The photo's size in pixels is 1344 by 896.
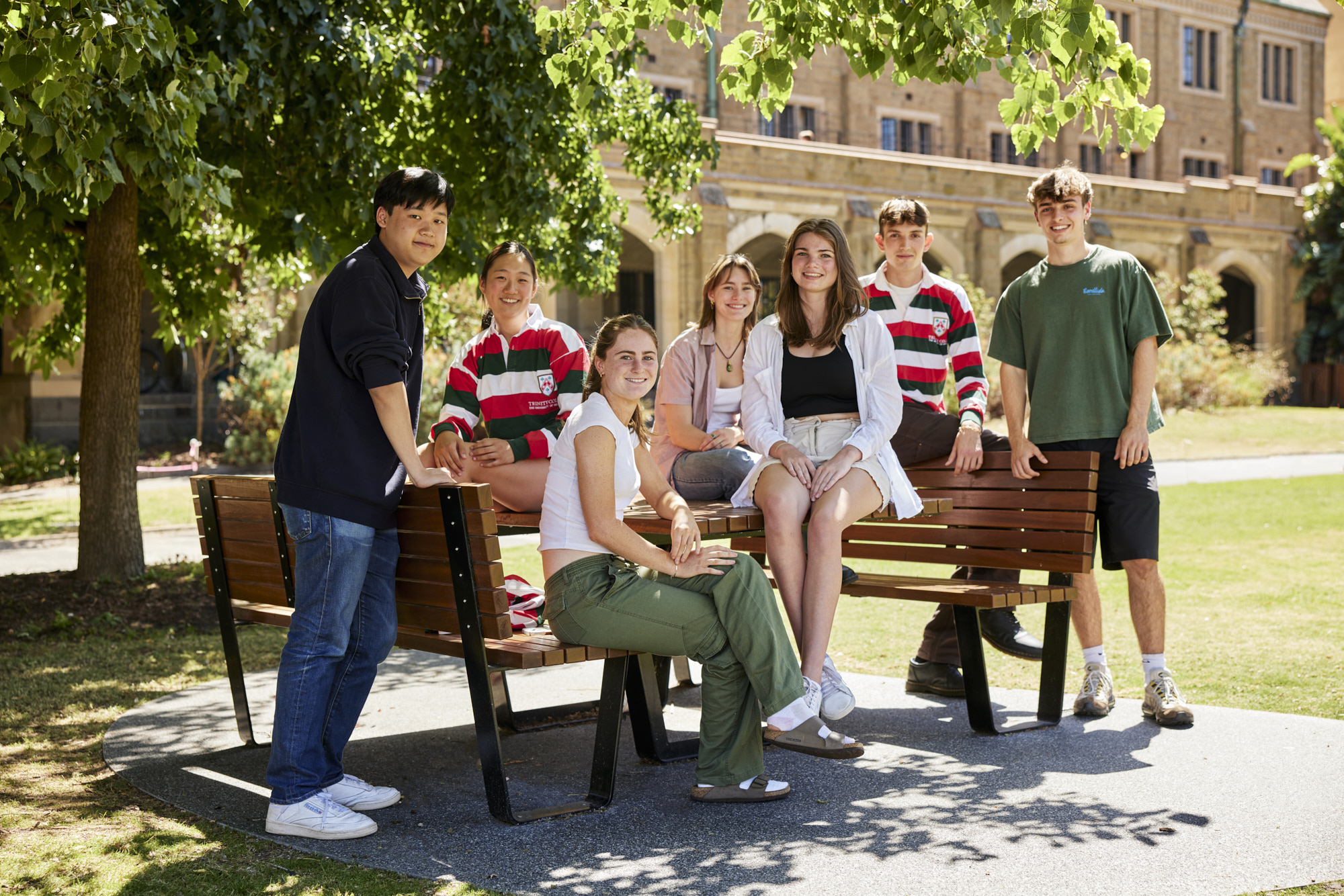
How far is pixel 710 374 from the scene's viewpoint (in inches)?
230

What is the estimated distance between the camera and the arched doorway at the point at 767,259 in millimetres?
32906

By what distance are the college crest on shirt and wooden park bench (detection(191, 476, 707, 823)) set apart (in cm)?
212

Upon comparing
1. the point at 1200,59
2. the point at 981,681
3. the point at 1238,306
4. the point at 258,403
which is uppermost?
the point at 1200,59

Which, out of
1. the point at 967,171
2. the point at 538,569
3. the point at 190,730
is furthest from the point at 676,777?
the point at 967,171

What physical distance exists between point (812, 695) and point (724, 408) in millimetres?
1716

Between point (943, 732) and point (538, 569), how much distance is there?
556 centimetres

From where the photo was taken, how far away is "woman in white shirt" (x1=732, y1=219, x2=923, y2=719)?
4.86 m

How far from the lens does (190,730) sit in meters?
5.48

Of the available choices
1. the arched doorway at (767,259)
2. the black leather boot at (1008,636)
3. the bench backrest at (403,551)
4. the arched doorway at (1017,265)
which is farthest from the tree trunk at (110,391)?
the arched doorway at (1017,265)

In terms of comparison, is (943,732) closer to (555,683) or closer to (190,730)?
(555,683)

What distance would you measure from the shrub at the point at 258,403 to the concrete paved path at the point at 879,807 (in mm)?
16123

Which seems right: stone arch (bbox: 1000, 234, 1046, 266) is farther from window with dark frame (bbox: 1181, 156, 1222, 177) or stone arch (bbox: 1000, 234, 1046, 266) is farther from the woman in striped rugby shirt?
the woman in striped rugby shirt

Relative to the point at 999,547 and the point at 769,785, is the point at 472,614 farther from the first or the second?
the point at 999,547

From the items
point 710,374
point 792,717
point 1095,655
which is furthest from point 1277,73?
point 792,717
